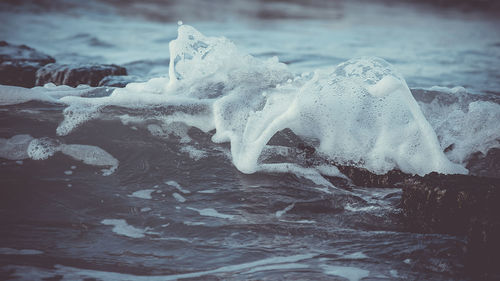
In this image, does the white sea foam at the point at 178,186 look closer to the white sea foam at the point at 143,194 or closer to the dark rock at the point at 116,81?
the white sea foam at the point at 143,194

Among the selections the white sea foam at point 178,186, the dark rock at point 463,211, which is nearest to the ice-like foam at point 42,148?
the white sea foam at point 178,186

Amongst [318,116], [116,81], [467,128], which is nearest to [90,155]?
[318,116]

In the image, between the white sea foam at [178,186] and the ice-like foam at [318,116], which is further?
the ice-like foam at [318,116]

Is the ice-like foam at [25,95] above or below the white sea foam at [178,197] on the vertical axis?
above

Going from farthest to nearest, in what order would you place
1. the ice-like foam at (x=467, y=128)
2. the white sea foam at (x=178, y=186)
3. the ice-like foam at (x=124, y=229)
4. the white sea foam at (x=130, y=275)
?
1. the ice-like foam at (x=467, y=128)
2. the white sea foam at (x=178, y=186)
3. the ice-like foam at (x=124, y=229)
4. the white sea foam at (x=130, y=275)

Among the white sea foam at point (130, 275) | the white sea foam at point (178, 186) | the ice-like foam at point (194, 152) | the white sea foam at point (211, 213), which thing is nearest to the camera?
the white sea foam at point (130, 275)

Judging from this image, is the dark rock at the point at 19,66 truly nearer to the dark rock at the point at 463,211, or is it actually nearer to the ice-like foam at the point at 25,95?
the ice-like foam at the point at 25,95

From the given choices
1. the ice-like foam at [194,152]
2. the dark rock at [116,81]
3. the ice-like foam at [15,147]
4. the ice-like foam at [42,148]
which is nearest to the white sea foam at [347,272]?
the ice-like foam at [194,152]

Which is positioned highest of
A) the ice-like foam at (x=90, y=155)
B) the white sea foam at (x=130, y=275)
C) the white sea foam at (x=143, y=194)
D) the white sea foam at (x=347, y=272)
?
the ice-like foam at (x=90, y=155)

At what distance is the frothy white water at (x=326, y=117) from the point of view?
135 inches

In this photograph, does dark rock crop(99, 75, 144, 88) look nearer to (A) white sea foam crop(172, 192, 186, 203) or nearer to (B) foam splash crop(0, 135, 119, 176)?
(B) foam splash crop(0, 135, 119, 176)

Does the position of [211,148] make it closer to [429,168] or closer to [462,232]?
[429,168]

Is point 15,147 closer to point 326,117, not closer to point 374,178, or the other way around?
point 326,117

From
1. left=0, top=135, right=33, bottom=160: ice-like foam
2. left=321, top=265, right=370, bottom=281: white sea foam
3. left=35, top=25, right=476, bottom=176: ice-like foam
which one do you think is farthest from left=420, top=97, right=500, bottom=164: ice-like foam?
left=0, top=135, right=33, bottom=160: ice-like foam
